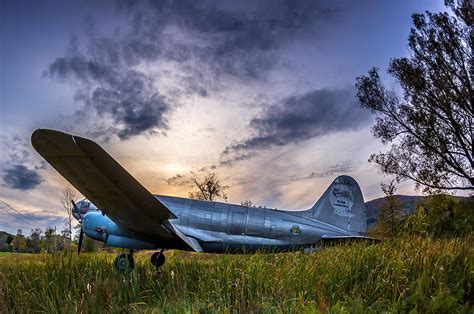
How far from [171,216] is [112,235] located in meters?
2.77

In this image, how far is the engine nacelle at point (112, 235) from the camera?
39.1 ft

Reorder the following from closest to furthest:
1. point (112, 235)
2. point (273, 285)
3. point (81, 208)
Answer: point (273, 285) < point (112, 235) < point (81, 208)

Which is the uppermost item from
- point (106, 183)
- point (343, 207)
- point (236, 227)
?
point (343, 207)

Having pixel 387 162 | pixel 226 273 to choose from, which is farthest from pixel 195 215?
pixel 387 162

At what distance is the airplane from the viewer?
8528 millimetres

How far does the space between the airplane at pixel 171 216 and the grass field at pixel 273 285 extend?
55.9 inches

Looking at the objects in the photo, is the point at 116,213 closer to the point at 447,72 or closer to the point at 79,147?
the point at 79,147

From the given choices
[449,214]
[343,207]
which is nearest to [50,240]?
[343,207]

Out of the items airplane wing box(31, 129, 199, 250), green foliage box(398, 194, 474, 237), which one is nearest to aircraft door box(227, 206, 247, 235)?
airplane wing box(31, 129, 199, 250)

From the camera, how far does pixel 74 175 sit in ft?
30.6

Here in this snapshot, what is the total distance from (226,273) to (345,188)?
10.1 meters

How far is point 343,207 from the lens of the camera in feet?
50.6

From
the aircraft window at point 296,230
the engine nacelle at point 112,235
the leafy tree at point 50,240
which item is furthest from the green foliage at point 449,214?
the leafy tree at point 50,240

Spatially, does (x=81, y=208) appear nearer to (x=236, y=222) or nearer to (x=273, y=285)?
(x=236, y=222)
